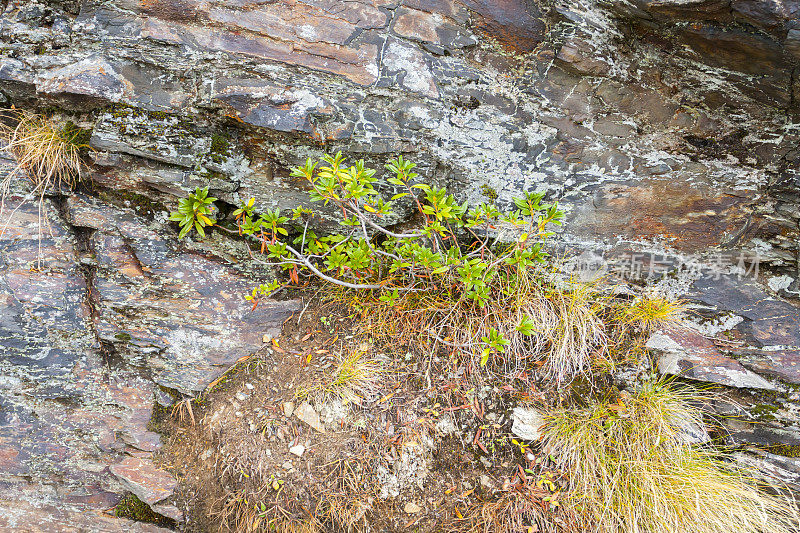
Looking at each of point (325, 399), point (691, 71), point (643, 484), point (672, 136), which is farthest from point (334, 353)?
point (691, 71)

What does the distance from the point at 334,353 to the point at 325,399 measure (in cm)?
37

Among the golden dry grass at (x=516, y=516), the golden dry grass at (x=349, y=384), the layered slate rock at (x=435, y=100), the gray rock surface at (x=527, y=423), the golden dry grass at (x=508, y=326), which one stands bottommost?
the golden dry grass at (x=516, y=516)

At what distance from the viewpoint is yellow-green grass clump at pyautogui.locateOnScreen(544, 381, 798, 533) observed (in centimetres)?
294

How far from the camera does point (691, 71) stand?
3002 millimetres

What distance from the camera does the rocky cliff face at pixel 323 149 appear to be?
3.06 metres

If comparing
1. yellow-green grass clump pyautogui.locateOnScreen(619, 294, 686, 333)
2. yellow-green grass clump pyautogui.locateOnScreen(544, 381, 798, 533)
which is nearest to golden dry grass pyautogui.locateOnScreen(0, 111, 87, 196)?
yellow-green grass clump pyautogui.locateOnScreen(544, 381, 798, 533)

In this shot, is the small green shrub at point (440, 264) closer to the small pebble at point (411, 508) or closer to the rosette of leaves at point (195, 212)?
the rosette of leaves at point (195, 212)

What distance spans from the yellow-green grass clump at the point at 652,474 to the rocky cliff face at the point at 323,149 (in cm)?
36

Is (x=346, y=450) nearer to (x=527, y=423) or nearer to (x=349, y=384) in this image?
(x=349, y=384)

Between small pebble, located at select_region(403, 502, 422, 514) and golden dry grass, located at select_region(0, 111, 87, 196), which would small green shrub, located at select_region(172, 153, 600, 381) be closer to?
golden dry grass, located at select_region(0, 111, 87, 196)

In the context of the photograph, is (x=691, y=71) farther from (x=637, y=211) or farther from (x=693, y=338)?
(x=693, y=338)

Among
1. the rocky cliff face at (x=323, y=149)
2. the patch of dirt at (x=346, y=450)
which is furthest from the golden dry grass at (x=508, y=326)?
the rocky cliff face at (x=323, y=149)

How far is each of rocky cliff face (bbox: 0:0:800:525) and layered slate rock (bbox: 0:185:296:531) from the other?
16mm

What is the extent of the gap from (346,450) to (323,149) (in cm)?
227
